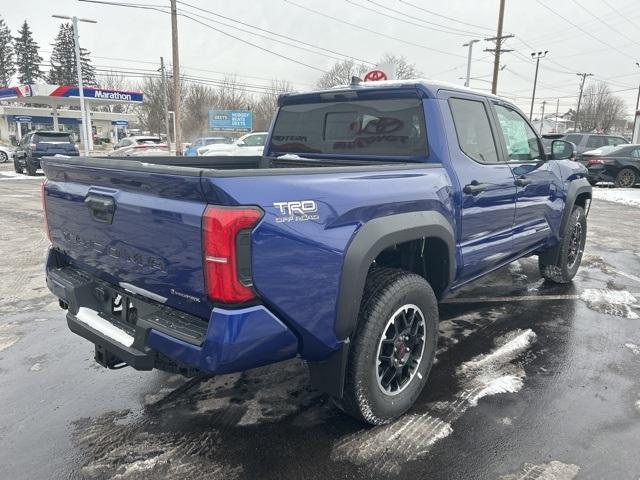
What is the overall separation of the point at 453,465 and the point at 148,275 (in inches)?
70.7

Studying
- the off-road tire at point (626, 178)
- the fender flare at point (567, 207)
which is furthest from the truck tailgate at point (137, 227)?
the off-road tire at point (626, 178)

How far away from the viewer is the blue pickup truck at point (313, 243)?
206cm

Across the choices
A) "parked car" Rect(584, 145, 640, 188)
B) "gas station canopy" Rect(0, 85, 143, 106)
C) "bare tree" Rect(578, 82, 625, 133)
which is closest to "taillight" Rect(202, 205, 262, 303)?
"parked car" Rect(584, 145, 640, 188)

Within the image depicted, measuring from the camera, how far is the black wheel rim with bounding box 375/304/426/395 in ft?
9.23

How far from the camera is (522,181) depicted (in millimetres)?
4062

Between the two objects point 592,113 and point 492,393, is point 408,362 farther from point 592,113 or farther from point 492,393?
point 592,113

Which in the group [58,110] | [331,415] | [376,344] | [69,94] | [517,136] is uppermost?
[69,94]

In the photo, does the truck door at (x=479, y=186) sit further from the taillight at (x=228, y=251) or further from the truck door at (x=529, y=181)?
the taillight at (x=228, y=251)

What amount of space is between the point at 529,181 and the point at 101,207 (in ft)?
11.1

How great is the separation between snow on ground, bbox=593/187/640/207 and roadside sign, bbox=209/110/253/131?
3817 cm

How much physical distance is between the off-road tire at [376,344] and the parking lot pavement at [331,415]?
14 centimetres

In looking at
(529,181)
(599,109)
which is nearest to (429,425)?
(529,181)

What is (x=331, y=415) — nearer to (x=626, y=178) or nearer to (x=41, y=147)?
(x=626, y=178)

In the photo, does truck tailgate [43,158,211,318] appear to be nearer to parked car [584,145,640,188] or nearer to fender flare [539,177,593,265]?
fender flare [539,177,593,265]
